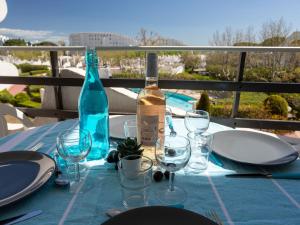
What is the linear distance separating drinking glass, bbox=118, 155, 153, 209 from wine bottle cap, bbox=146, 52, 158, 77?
0.91ft

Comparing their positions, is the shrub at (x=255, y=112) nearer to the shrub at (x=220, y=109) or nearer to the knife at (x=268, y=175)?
the shrub at (x=220, y=109)

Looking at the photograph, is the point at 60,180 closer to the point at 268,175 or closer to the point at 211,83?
the point at 268,175

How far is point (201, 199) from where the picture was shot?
568 millimetres

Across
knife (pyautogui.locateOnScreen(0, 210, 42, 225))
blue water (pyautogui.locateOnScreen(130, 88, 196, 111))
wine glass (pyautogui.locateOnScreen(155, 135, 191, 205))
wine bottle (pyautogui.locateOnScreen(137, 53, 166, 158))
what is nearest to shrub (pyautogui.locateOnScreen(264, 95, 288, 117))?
blue water (pyautogui.locateOnScreen(130, 88, 196, 111))

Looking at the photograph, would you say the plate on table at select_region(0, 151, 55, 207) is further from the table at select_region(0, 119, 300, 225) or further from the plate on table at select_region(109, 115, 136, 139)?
the plate on table at select_region(109, 115, 136, 139)

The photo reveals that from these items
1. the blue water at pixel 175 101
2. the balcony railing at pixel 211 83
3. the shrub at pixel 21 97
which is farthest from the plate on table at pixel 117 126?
the shrub at pixel 21 97

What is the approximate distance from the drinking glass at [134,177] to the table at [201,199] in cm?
2

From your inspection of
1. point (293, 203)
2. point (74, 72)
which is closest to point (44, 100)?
point (74, 72)

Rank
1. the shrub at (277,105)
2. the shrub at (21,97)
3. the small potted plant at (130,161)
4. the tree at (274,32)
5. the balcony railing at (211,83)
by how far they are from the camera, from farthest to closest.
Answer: the shrub at (21,97) → the tree at (274,32) → the shrub at (277,105) → the balcony railing at (211,83) → the small potted plant at (130,161)

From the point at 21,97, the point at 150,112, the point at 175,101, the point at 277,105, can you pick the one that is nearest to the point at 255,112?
the point at 277,105

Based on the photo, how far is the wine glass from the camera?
0.57 metres

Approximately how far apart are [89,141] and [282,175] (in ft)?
1.69

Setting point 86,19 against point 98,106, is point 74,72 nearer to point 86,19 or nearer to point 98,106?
point 98,106

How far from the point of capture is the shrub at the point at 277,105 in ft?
15.1
